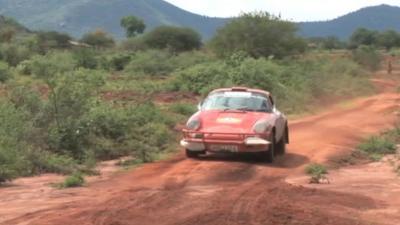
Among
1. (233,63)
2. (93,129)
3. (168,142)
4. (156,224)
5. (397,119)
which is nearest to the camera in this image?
(156,224)

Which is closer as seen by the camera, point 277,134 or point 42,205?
point 42,205

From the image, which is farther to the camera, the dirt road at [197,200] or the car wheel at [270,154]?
the car wheel at [270,154]

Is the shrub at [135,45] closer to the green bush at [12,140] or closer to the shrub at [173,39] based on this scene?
the shrub at [173,39]

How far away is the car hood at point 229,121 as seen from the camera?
49.6 ft

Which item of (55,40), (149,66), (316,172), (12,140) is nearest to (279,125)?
(316,172)

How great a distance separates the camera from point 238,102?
16.4m

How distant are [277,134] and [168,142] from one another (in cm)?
385

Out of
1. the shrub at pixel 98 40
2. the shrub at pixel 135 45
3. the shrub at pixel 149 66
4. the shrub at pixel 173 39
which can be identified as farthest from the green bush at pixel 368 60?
the shrub at pixel 98 40

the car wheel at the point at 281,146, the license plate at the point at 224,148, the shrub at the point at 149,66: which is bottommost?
the shrub at the point at 149,66

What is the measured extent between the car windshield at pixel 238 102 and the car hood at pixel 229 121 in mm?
369

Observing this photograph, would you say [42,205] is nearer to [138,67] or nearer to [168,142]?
[168,142]

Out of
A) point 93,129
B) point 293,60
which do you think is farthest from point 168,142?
point 293,60

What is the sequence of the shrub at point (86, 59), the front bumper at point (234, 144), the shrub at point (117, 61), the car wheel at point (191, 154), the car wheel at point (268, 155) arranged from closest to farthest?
the front bumper at point (234, 144)
the car wheel at point (268, 155)
the car wheel at point (191, 154)
the shrub at point (86, 59)
the shrub at point (117, 61)

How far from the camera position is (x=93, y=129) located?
684 inches
